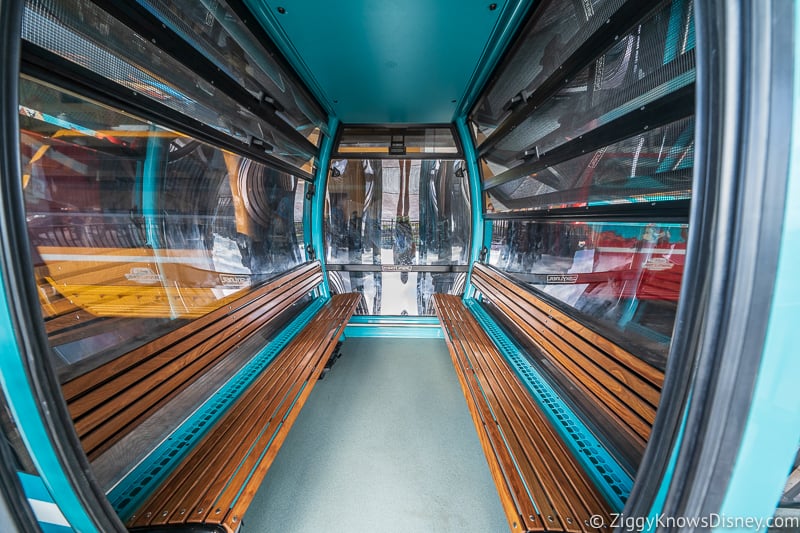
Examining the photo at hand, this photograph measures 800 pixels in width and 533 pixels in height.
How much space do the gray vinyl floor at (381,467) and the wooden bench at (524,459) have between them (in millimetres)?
490

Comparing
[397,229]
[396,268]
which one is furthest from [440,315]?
[397,229]

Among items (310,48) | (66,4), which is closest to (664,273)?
(310,48)

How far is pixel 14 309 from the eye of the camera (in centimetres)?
66

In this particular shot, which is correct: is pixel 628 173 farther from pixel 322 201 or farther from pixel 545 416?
pixel 322 201

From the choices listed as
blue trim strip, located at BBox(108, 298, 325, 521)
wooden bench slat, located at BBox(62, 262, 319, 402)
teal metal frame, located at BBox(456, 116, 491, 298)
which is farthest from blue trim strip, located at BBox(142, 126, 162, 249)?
teal metal frame, located at BBox(456, 116, 491, 298)

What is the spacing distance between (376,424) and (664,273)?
2240 mm

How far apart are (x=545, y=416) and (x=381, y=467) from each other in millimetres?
1089

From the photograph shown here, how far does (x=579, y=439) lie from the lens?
1333 mm

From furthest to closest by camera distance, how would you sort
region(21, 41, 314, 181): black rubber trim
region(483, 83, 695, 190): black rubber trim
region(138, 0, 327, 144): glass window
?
region(138, 0, 327, 144): glass window → region(483, 83, 695, 190): black rubber trim → region(21, 41, 314, 181): black rubber trim

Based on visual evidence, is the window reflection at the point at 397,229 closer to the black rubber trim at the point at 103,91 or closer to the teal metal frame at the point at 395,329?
the teal metal frame at the point at 395,329

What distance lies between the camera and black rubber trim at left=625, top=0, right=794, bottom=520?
0.50m

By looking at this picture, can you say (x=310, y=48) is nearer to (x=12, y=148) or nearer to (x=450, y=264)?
(x=12, y=148)

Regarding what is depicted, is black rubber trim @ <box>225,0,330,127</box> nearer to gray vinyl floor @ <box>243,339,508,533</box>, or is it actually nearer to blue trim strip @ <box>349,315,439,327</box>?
blue trim strip @ <box>349,315,439,327</box>

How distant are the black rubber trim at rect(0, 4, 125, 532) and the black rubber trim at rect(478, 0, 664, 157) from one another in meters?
2.01
